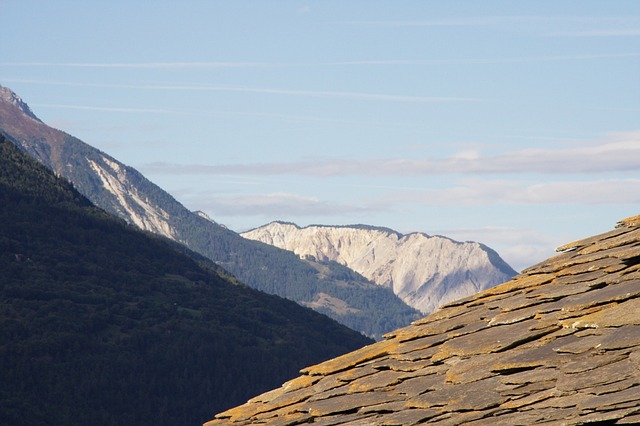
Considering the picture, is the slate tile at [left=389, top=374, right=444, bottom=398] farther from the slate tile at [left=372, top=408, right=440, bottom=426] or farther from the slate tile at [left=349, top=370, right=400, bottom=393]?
the slate tile at [left=372, top=408, right=440, bottom=426]

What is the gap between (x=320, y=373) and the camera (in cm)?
1562

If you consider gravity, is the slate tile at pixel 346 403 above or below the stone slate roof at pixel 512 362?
below

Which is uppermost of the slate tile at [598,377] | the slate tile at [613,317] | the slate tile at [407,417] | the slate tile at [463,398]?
the slate tile at [613,317]

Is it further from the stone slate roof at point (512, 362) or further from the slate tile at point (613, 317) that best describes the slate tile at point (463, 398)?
the slate tile at point (613, 317)

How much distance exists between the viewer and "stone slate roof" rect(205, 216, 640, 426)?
1027 cm

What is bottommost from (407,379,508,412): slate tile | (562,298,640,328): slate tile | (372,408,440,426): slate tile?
(372,408,440,426): slate tile

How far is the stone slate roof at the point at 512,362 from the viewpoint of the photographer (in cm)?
1027

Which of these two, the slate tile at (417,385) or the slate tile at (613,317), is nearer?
the slate tile at (613,317)

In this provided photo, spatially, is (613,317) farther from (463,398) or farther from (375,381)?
(375,381)

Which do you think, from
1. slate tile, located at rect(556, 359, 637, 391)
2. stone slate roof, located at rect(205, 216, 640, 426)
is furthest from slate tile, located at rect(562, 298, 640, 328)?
slate tile, located at rect(556, 359, 637, 391)

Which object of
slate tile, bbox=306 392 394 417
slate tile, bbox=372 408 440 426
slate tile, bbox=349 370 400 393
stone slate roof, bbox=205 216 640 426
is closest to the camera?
stone slate roof, bbox=205 216 640 426

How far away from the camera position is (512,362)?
11.6 metres

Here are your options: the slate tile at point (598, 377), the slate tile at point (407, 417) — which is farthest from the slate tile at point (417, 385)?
the slate tile at point (598, 377)

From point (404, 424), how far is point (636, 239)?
4.18 meters
